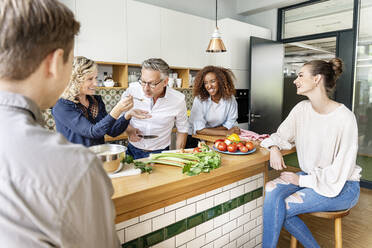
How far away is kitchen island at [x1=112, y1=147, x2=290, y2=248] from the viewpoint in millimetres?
1253

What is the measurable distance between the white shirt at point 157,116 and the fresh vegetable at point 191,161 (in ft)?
2.83

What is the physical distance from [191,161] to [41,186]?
1.05 meters

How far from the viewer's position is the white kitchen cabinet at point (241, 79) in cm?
486

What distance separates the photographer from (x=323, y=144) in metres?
1.90

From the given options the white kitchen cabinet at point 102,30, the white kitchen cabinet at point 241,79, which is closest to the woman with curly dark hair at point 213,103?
the white kitchen cabinet at point 102,30

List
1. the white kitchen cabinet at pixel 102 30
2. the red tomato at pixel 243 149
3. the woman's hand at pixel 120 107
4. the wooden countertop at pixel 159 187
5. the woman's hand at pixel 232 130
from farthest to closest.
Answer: the white kitchen cabinet at pixel 102 30, the woman's hand at pixel 232 130, the red tomato at pixel 243 149, the woman's hand at pixel 120 107, the wooden countertop at pixel 159 187

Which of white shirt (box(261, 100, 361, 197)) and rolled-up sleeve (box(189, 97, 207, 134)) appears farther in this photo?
rolled-up sleeve (box(189, 97, 207, 134))

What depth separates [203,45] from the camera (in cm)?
469

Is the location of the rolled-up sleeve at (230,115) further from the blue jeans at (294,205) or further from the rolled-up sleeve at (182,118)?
the blue jeans at (294,205)

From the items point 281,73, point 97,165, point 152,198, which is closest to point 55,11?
point 97,165

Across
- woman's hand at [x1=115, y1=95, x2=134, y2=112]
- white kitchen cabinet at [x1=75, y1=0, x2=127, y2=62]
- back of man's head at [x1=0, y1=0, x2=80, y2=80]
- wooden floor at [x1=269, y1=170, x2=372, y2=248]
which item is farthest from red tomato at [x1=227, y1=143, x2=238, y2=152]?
white kitchen cabinet at [x1=75, y1=0, x2=127, y2=62]

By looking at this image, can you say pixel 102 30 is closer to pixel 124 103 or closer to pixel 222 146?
pixel 124 103

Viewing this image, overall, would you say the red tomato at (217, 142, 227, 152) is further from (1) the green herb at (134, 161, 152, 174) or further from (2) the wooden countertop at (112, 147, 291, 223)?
(1) the green herb at (134, 161, 152, 174)

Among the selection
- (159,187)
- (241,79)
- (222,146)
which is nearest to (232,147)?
(222,146)
